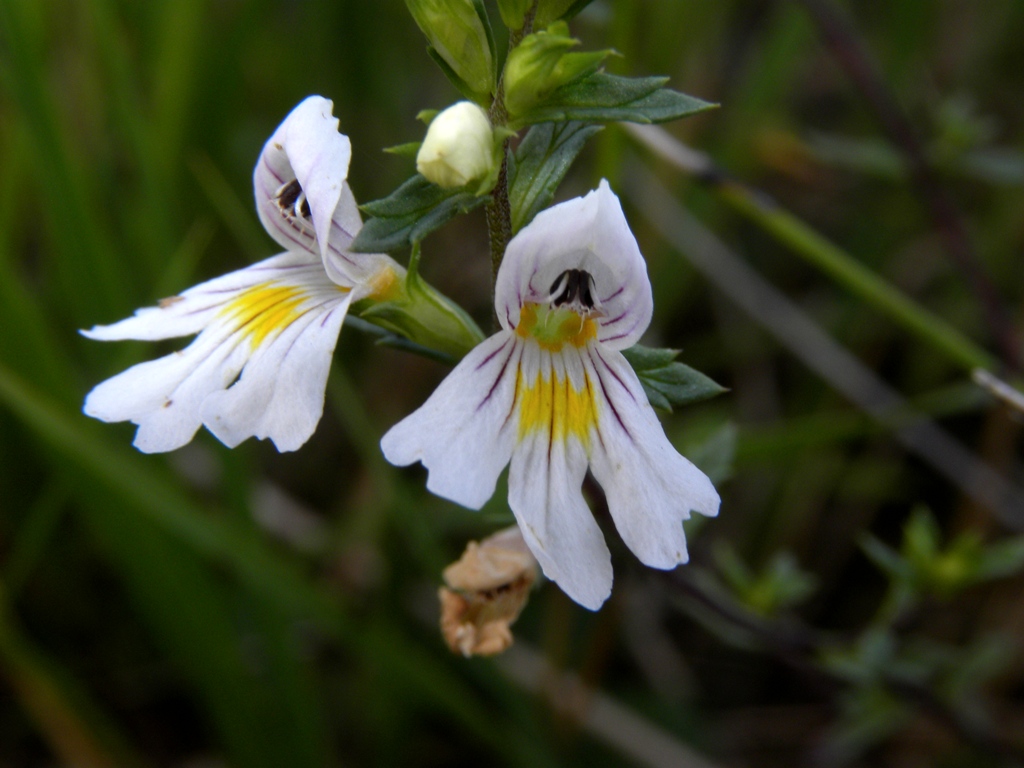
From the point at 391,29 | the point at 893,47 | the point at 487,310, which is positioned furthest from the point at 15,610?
the point at 893,47

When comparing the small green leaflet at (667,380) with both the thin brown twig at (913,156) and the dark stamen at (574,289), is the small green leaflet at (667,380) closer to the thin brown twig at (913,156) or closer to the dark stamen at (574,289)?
the dark stamen at (574,289)

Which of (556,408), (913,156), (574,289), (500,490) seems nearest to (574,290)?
(574,289)

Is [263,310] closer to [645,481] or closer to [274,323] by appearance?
[274,323]

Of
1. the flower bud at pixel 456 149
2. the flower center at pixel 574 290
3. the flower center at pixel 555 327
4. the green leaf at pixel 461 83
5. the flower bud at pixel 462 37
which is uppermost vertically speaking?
the flower bud at pixel 462 37

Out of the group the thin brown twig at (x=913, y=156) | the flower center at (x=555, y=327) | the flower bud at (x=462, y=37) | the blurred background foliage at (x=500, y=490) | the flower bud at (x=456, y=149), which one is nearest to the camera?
the flower bud at (x=456, y=149)

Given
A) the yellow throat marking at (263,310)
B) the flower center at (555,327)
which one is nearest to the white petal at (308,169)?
the yellow throat marking at (263,310)

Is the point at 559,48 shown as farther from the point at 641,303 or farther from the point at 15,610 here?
the point at 15,610
